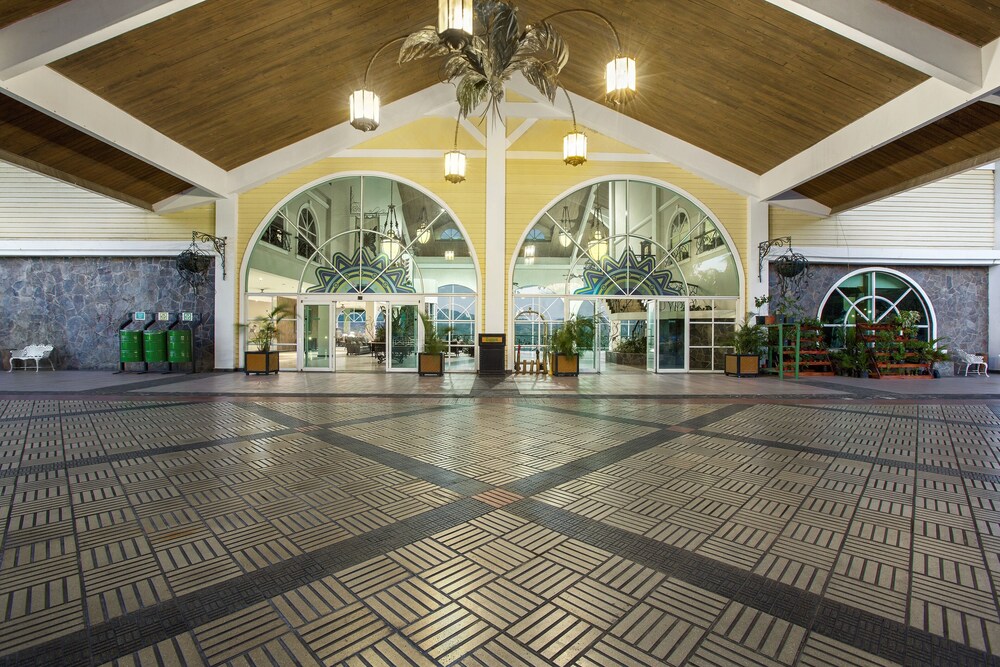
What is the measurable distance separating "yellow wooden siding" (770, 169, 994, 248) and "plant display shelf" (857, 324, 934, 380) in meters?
2.64

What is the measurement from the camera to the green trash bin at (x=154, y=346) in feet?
39.6

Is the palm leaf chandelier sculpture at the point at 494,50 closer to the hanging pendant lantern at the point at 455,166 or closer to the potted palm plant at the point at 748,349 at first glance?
the hanging pendant lantern at the point at 455,166

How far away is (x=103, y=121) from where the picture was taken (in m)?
8.12

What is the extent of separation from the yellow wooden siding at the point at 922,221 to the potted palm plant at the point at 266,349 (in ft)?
48.4

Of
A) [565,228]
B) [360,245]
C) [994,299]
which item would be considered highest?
[565,228]

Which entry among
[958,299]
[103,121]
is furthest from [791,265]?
[103,121]

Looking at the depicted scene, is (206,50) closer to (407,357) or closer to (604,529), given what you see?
(407,357)

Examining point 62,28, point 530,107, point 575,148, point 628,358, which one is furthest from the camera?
point 628,358

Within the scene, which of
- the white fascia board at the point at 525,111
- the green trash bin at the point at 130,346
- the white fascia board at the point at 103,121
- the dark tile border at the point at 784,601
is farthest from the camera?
the white fascia board at the point at 525,111

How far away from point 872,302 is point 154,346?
19942 millimetres

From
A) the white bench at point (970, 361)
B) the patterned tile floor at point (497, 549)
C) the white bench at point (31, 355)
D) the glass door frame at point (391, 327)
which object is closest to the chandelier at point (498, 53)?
the patterned tile floor at point (497, 549)

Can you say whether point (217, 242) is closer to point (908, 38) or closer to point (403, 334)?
point (403, 334)

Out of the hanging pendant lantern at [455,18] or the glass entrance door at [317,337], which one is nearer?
the hanging pendant lantern at [455,18]

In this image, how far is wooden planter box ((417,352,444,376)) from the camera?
40.3 ft
